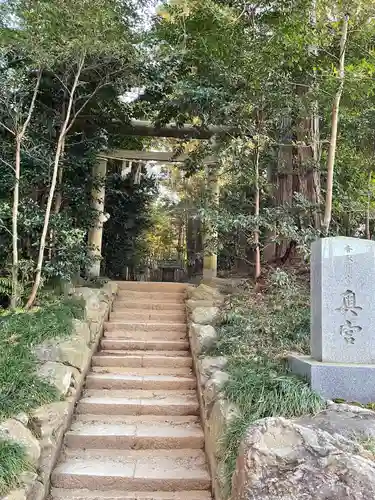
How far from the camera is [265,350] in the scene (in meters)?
4.12

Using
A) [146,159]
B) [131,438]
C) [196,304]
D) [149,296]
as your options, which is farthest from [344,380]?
[146,159]

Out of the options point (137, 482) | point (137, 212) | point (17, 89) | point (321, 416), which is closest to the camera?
point (321, 416)

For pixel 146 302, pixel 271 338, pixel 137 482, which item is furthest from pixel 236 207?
pixel 137 482

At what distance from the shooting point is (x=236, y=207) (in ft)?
23.7

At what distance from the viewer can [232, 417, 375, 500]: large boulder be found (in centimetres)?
187

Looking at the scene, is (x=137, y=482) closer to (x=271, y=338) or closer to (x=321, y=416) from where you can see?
(x=321, y=416)

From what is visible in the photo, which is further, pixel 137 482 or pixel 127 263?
pixel 127 263

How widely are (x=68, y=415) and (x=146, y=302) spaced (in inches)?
120

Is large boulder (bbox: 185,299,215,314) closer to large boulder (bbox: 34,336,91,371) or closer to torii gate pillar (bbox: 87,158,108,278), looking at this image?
large boulder (bbox: 34,336,91,371)

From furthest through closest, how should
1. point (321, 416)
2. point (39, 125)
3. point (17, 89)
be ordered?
point (39, 125) → point (17, 89) → point (321, 416)

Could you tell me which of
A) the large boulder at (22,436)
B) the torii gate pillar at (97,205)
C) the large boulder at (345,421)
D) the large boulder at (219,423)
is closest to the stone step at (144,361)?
the large boulder at (219,423)

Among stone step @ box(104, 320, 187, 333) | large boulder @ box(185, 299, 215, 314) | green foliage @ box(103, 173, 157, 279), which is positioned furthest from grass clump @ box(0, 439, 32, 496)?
green foliage @ box(103, 173, 157, 279)

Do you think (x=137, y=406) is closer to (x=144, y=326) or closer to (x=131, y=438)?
(x=131, y=438)

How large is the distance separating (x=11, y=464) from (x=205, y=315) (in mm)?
3041
